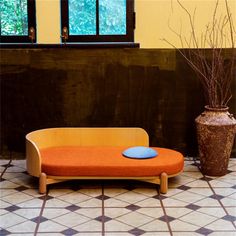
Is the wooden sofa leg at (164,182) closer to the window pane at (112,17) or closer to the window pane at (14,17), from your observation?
the window pane at (112,17)

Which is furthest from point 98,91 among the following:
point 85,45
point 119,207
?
point 119,207

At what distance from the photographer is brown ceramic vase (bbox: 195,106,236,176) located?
16.4 feet

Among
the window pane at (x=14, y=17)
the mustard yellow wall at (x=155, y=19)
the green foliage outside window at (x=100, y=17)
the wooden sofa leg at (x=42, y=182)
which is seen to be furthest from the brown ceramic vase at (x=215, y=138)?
the window pane at (x=14, y=17)

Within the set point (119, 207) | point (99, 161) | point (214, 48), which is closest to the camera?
point (119, 207)

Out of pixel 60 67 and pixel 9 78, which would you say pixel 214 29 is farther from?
pixel 9 78

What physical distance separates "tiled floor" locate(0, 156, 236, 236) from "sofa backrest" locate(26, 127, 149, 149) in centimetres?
49

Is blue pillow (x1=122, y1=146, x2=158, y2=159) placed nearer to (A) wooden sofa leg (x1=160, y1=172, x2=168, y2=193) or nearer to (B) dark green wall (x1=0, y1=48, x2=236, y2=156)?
(A) wooden sofa leg (x1=160, y1=172, x2=168, y2=193)

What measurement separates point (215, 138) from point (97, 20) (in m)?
1.82

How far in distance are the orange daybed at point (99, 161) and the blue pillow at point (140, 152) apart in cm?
5

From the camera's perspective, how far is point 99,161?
477cm

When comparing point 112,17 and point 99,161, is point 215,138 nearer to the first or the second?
point 99,161

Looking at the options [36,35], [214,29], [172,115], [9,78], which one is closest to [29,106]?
[9,78]

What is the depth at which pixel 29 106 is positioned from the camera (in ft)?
18.6

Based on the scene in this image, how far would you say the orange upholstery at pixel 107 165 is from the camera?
4648 millimetres
